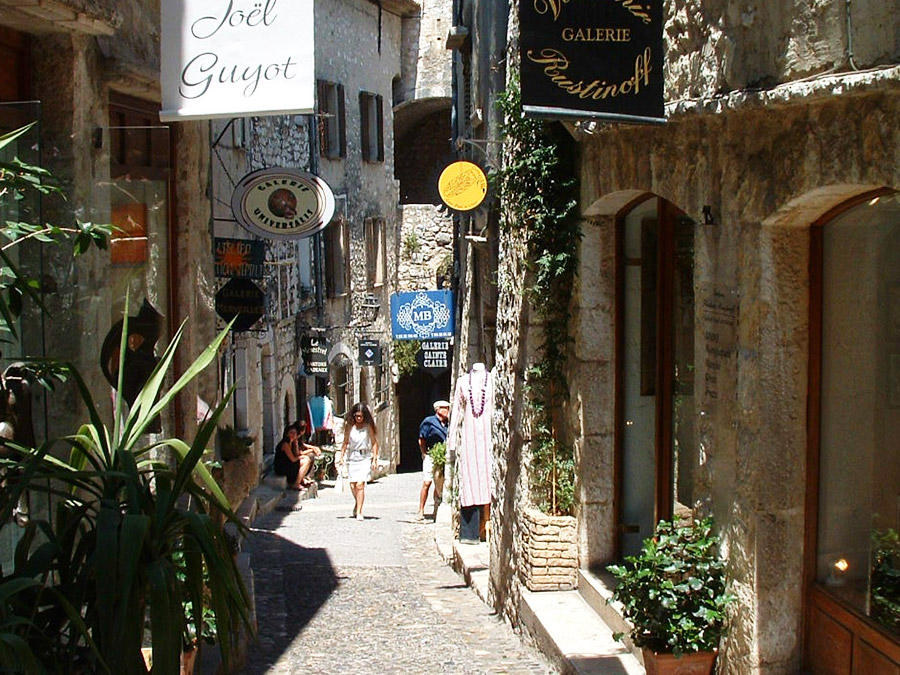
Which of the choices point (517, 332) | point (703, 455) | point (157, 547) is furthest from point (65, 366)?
point (517, 332)

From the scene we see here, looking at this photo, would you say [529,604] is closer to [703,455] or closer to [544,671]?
[544,671]

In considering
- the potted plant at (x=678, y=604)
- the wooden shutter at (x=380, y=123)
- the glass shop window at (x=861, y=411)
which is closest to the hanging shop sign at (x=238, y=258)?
the potted plant at (x=678, y=604)

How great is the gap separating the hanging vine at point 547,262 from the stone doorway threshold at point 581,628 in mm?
577

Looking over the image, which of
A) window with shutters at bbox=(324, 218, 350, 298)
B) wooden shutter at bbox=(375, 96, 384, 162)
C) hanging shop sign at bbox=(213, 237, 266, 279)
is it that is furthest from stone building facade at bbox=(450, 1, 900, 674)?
wooden shutter at bbox=(375, 96, 384, 162)

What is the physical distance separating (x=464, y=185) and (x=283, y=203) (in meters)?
1.77

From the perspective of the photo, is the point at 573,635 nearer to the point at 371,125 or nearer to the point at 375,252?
the point at 371,125

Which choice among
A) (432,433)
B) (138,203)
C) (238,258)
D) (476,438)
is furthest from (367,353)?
(138,203)

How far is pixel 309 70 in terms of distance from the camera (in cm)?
631

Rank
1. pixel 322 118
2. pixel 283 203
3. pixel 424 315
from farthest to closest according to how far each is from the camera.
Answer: pixel 322 118 < pixel 424 315 < pixel 283 203

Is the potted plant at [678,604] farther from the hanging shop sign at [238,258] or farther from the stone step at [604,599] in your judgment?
the hanging shop sign at [238,258]

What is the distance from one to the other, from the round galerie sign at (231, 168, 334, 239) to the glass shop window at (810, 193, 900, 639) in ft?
23.4

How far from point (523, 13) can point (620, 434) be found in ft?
9.79

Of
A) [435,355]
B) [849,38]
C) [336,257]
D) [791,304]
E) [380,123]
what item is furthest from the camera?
[380,123]

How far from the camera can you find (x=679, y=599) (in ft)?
17.5
